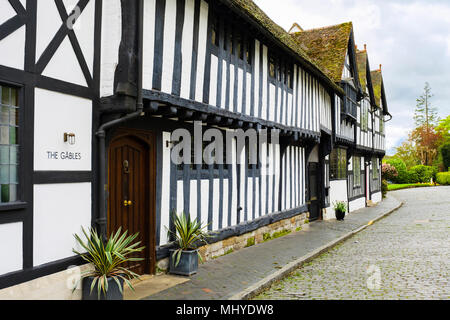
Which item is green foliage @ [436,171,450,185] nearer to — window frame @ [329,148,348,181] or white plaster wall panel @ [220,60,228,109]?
window frame @ [329,148,348,181]

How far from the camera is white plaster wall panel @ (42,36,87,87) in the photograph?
4871 mm

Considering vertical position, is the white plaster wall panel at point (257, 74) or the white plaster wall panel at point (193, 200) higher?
the white plaster wall panel at point (257, 74)

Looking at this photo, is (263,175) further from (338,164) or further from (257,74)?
(338,164)

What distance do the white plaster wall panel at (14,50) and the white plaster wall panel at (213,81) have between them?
3.86 meters

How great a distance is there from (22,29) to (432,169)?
171ft

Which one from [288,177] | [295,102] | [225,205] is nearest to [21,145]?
[225,205]

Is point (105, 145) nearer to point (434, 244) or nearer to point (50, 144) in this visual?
point (50, 144)

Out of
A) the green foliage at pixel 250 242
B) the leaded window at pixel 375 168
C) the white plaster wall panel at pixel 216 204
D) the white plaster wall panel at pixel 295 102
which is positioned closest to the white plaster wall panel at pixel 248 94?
the white plaster wall panel at pixel 216 204

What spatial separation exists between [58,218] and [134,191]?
176 cm

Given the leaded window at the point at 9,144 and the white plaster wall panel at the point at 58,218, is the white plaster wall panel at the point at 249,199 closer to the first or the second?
the white plaster wall panel at the point at 58,218

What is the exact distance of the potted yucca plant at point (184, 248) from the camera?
694cm
